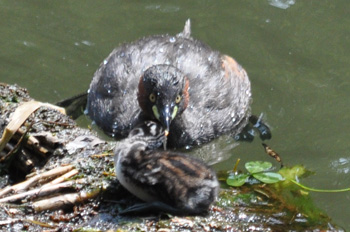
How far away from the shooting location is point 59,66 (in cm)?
831

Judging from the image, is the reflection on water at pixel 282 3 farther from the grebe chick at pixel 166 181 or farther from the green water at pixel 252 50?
the grebe chick at pixel 166 181

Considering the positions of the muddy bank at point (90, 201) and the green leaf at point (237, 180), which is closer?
the muddy bank at point (90, 201)

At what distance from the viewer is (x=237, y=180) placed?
520 centimetres

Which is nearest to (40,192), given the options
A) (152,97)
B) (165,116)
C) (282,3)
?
(165,116)

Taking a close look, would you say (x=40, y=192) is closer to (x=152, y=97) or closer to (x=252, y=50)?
(x=152, y=97)

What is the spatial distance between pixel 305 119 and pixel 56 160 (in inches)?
123

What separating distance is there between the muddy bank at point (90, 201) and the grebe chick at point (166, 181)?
0.08m

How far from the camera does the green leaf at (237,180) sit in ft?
17.0

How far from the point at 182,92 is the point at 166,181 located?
78.8 inches

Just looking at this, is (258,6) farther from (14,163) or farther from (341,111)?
(14,163)

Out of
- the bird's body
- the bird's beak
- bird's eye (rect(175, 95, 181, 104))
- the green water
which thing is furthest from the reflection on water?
the bird's beak

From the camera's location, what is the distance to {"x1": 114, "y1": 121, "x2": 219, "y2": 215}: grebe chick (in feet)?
15.4

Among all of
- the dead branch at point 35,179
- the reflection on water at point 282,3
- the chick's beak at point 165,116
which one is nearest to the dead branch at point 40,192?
the dead branch at point 35,179

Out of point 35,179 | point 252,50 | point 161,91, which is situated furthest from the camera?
point 252,50
